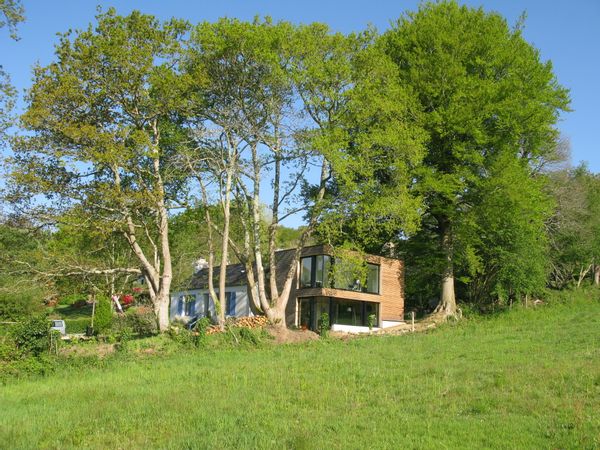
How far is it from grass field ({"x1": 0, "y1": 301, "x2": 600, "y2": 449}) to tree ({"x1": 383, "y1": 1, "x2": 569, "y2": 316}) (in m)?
11.9

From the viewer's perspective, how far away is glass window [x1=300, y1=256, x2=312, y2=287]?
112ft

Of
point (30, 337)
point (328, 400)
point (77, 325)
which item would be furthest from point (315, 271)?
point (77, 325)

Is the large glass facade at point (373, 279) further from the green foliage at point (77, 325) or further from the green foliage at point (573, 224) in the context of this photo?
the green foliage at point (77, 325)

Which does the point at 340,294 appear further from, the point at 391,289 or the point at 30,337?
the point at 30,337

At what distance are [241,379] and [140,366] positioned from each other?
202 inches

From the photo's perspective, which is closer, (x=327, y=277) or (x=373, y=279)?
(x=327, y=277)

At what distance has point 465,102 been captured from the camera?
3166cm

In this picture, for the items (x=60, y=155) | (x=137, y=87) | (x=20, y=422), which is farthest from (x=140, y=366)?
(x=137, y=87)

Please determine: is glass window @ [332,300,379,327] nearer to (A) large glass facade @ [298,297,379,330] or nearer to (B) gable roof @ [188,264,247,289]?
(A) large glass facade @ [298,297,379,330]

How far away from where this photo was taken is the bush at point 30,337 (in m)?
20.1

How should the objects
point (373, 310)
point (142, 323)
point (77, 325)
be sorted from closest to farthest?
point (142, 323), point (373, 310), point (77, 325)

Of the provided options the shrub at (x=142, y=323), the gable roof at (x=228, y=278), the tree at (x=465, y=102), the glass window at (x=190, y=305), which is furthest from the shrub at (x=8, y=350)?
the glass window at (x=190, y=305)

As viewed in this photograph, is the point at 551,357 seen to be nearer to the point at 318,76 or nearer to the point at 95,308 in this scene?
the point at 318,76

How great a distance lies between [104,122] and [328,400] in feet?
58.9
